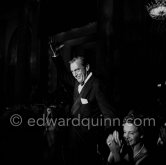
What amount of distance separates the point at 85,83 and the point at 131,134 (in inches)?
47.6

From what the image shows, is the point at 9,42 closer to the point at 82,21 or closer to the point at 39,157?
the point at 82,21

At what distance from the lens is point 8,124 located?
7574mm

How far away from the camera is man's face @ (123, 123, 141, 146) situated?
15.1ft

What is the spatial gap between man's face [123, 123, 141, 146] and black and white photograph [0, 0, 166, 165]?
17 mm

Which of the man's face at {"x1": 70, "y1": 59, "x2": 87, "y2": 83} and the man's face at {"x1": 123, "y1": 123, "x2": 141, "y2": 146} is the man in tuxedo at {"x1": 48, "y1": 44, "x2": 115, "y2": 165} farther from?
the man's face at {"x1": 123, "y1": 123, "x2": 141, "y2": 146}

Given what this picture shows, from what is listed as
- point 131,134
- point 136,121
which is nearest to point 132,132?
point 131,134

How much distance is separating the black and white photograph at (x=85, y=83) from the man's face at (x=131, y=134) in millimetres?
17

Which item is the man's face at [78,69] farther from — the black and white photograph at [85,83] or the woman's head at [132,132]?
the woman's head at [132,132]

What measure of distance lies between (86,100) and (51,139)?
7.09ft

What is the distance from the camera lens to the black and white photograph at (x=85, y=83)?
4.66 metres

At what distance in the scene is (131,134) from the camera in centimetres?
465

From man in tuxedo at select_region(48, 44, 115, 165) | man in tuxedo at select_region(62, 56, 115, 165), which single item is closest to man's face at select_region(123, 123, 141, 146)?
man in tuxedo at select_region(48, 44, 115, 165)

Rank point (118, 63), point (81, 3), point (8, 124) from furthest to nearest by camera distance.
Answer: point (81, 3), point (118, 63), point (8, 124)

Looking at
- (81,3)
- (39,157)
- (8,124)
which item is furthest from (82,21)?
(39,157)
